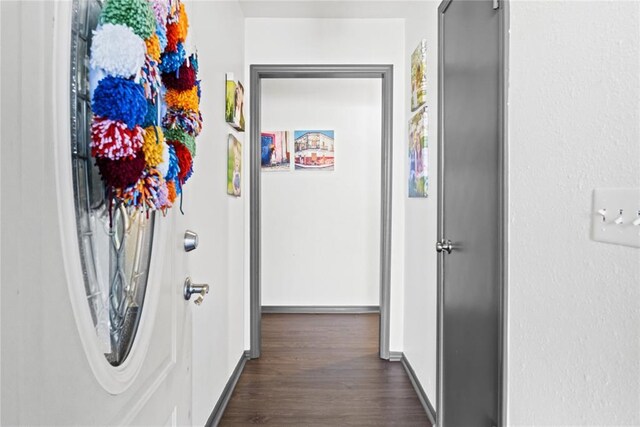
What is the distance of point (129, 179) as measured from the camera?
2.00 ft

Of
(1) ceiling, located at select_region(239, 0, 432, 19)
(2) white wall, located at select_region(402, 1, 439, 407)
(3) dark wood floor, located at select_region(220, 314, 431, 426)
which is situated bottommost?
(3) dark wood floor, located at select_region(220, 314, 431, 426)

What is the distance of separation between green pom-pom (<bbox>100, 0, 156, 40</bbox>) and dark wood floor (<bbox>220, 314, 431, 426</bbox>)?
6.77ft

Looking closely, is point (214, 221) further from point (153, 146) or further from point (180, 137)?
point (153, 146)

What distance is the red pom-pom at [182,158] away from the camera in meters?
0.85

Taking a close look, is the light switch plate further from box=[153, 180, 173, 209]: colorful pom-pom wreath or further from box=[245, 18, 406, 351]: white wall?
box=[245, 18, 406, 351]: white wall

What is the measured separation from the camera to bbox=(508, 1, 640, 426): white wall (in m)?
0.78

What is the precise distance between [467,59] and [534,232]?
84cm

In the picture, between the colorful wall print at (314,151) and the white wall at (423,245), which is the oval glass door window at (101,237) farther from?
the colorful wall print at (314,151)

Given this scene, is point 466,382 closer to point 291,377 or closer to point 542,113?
point 542,113

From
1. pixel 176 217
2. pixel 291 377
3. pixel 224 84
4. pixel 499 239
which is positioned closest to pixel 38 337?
pixel 176 217

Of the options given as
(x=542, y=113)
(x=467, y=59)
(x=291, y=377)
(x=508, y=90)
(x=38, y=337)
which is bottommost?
(x=291, y=377)

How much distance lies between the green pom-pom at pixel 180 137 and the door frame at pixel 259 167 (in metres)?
2.13

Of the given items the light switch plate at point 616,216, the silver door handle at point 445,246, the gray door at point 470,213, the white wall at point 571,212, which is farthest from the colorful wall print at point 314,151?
the light switch plate at point 616,216

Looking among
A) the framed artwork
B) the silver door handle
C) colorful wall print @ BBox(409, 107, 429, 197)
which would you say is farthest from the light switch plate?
the framed artwork
